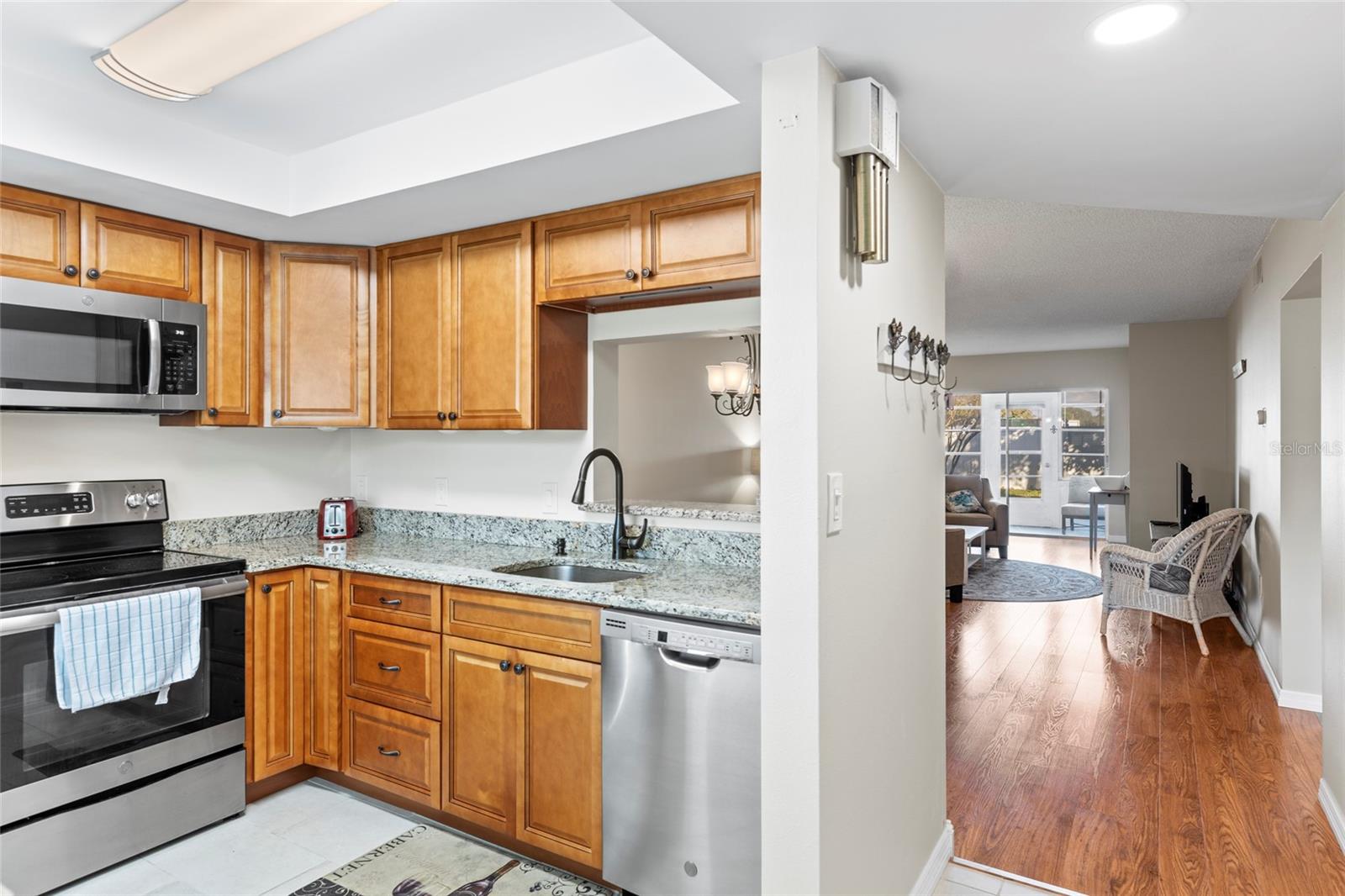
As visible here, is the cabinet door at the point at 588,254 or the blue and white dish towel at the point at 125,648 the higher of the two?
the cabinet door at the point at 588,254

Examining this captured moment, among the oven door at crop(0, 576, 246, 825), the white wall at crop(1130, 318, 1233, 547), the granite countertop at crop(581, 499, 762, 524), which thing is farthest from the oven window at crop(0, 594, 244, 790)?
the white wall at crop(1130, 318, 1233, 547)

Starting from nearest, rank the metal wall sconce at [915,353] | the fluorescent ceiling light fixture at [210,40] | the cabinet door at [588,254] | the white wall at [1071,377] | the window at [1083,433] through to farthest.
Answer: the fluorescent ceiling light fixture at [210,40] < the metal wall sconce at [915,353] < the cabinet door at [588,254] < the white wall at [1071,377] < the window at [1083,433]

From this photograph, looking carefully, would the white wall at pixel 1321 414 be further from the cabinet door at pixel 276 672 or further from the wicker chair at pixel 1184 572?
the cabinet door at pixel 276 672

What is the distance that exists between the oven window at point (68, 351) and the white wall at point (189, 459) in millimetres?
295

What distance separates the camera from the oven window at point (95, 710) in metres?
2.20

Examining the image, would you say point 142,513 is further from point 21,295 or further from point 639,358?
point 639,358

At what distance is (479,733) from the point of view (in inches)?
98.7

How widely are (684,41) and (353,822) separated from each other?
104 inches

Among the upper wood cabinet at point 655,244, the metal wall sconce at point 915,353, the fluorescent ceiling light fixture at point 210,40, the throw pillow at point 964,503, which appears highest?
the fluorescent ceiling light fixture at point 210,40

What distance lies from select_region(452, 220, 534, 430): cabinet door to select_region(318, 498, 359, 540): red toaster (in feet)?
2.65

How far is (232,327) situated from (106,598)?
1.13 meters

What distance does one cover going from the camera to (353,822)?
2721 mm

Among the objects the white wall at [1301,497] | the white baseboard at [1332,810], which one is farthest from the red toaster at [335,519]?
the white wall at [1301,497]

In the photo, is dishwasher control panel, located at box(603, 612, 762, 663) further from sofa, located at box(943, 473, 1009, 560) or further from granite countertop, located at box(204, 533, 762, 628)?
sofa, located at box(943, 473, 1009, 560)
